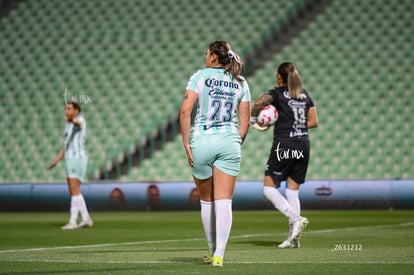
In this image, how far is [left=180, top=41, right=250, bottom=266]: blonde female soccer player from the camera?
6820 millimetres

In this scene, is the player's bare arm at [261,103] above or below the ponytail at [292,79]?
below

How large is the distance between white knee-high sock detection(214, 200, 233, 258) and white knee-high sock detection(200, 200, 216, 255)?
0.61 feet

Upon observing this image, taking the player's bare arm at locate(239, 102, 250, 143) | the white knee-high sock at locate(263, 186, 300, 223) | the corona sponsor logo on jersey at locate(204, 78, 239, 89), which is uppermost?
the corona sponsor logo on jersey at locate(204, 78, 239, 89)

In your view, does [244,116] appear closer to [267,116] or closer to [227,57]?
[227,57]

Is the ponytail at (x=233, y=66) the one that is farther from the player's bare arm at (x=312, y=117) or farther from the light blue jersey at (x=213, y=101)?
the player's bare arm at (x=312, y=117)

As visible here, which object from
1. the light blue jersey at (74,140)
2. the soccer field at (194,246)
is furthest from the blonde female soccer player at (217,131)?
the light blue jersey at (74,140)

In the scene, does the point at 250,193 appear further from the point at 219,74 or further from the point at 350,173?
the point at 219,74

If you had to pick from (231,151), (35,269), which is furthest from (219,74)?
(35,269)

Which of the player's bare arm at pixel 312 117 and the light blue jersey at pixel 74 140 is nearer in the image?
the player's bare arm at pixel 312 117

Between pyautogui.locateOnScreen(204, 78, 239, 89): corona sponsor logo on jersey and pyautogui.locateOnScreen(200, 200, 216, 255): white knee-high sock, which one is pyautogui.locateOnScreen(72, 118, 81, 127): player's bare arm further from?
pyautogui.locateOnScreen(204, 78, 239, 89): corona sponsor logo on jersey

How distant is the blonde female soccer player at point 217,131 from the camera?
6820mm

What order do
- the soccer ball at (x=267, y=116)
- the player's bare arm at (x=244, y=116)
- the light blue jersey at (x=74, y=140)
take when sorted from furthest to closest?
1. the light blue jersey at (x=74, y=140)
2. the soccer ball at (x=267, y=116)
3. the player's bare arm at (x=244, y=116)

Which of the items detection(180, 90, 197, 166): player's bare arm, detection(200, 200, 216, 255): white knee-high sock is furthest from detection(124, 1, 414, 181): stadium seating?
detection(180, 90, 197, 166): player's bare arm

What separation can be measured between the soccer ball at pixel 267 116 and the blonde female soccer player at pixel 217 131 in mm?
2219
